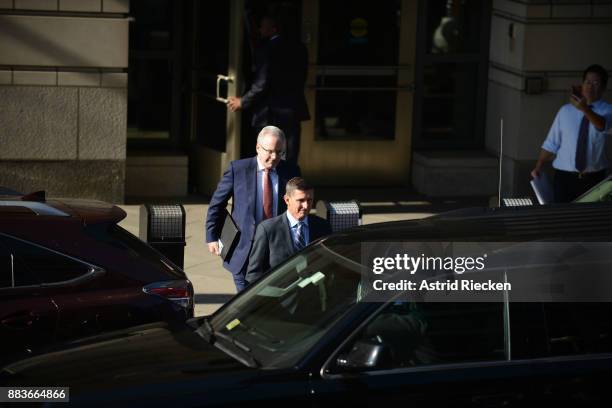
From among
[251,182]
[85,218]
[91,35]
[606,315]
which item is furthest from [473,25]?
[606,315]

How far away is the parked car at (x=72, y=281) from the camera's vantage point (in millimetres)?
6832

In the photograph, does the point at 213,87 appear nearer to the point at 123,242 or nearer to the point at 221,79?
the point at 221,79

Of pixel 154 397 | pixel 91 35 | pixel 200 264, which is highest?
pixel 91 35

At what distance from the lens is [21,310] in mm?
6805

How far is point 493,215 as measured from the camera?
6.41m

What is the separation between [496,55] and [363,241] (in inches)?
362

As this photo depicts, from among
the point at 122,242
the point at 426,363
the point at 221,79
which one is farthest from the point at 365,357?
the point at 221,79

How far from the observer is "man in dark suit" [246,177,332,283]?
311 inches

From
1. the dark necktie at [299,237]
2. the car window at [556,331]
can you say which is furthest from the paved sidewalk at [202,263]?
the car window at [556,331]

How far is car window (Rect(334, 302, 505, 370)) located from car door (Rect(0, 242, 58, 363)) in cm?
224

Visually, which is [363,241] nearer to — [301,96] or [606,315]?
[606,315]

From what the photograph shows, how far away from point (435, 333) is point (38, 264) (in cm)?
262

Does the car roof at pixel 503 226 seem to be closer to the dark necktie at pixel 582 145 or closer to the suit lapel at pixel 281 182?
the suit lapel at pixel 281 182

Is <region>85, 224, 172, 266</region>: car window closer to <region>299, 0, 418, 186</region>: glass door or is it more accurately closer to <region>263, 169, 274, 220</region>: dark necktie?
<region>263, 169, 274, 220</region>: dark necktie
